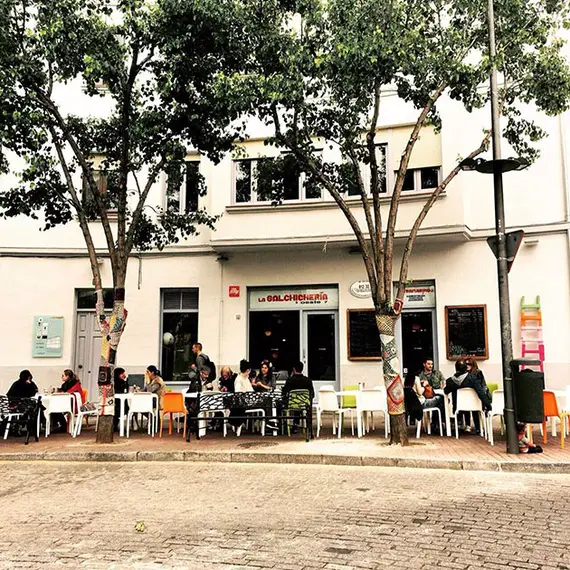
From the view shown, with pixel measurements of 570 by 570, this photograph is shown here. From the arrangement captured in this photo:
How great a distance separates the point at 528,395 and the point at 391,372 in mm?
2184

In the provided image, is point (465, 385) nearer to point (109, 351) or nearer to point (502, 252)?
point (502, 252)

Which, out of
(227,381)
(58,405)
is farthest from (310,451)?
(58,405)

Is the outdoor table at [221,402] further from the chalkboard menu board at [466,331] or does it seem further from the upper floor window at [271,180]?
the chalkboard menu board at [466,331]

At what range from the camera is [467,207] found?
50.2ft

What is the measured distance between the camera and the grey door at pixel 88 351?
17016 millimetres

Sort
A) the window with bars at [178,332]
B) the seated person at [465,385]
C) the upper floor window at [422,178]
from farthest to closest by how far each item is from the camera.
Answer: the window with bars at [178,332] → the upper floor window at [422,178] → the seated person at [465,385]

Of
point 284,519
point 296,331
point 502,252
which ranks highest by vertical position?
point 502,252

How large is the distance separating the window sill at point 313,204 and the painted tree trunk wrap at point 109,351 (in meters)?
5.43

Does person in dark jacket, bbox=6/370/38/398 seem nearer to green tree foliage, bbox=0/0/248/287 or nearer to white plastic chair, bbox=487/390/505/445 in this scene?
green tree foliage, bbox=0/0/248/287

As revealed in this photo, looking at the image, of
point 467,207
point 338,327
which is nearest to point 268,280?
point 338,327

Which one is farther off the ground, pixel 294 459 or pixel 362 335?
pixel 362 335

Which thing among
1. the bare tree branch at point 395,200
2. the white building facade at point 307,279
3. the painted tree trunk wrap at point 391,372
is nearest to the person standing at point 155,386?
the white building facade at point 307,279

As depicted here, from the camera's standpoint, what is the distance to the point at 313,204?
15.7m

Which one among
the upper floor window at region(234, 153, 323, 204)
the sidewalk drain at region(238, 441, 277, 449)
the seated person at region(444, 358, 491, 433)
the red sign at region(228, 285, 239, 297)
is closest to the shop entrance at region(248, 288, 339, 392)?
the red sign at region(228, 285, 239, 297)
